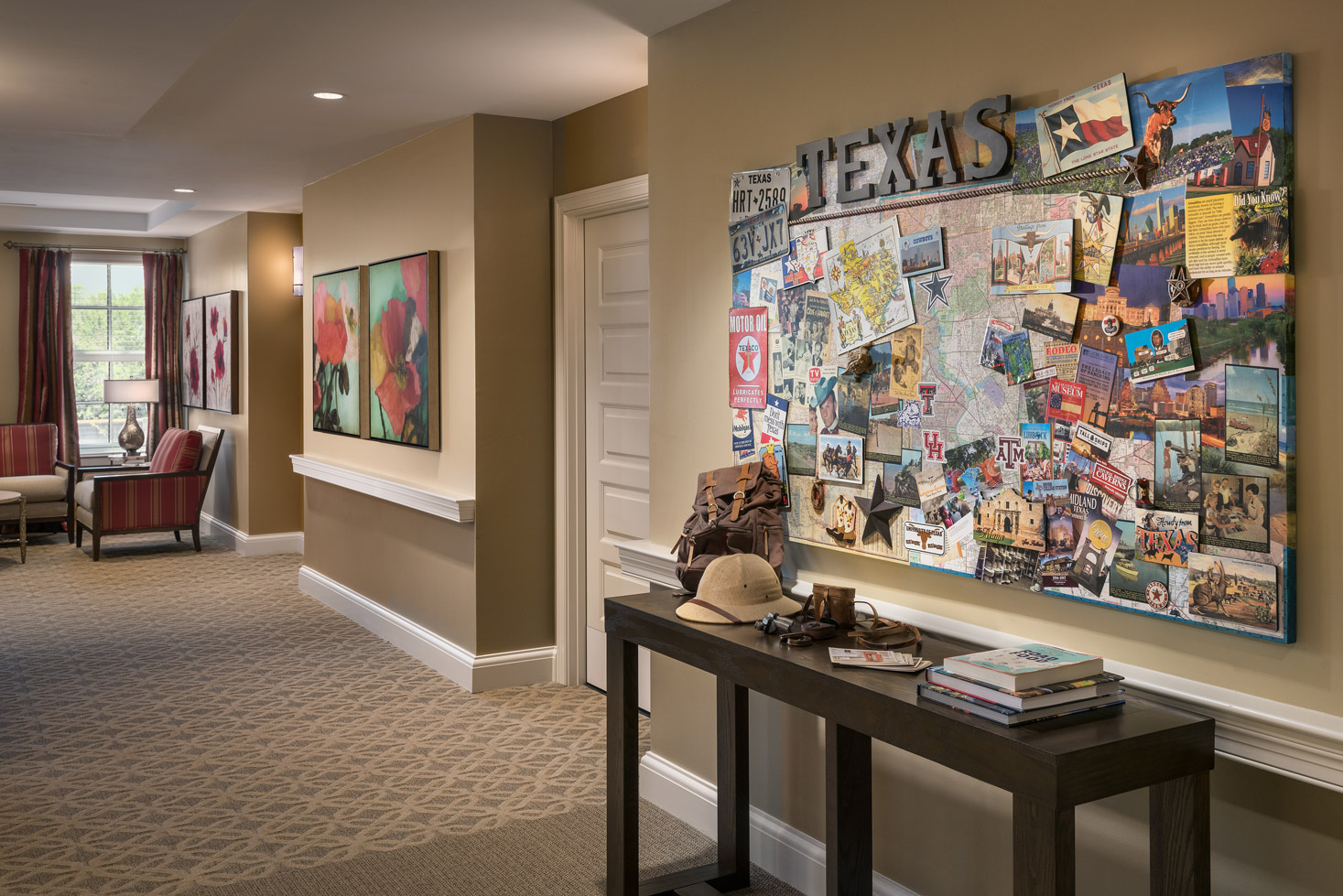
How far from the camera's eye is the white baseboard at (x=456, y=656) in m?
4.64

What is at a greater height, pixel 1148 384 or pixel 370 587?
pixel 1148 384

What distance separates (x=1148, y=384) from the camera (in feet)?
6.41

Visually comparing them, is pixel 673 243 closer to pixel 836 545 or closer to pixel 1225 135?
pixel 836 545

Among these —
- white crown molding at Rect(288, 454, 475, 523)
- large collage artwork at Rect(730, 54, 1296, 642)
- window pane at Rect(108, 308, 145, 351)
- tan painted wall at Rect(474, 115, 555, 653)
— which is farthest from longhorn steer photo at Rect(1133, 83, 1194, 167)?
window pane at Rect(108, 308, 145, 351)

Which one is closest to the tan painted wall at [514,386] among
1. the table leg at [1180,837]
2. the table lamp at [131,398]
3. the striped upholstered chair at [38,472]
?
the table leg at [1180,837]

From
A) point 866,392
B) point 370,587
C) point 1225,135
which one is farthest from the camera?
point 370,587

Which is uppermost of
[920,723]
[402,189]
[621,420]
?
[402,189]

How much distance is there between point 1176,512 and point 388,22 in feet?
8.50

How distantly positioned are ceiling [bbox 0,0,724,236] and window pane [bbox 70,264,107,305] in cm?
362

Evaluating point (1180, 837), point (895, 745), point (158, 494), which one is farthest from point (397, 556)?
point (1180, 837)

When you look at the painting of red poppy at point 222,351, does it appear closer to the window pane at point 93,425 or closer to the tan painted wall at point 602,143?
the window pane at point 93,425

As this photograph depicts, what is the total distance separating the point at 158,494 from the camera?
7941 mm

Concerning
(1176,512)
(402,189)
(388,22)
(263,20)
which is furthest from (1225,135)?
(402,189)

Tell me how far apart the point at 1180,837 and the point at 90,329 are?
9598 millimetres
